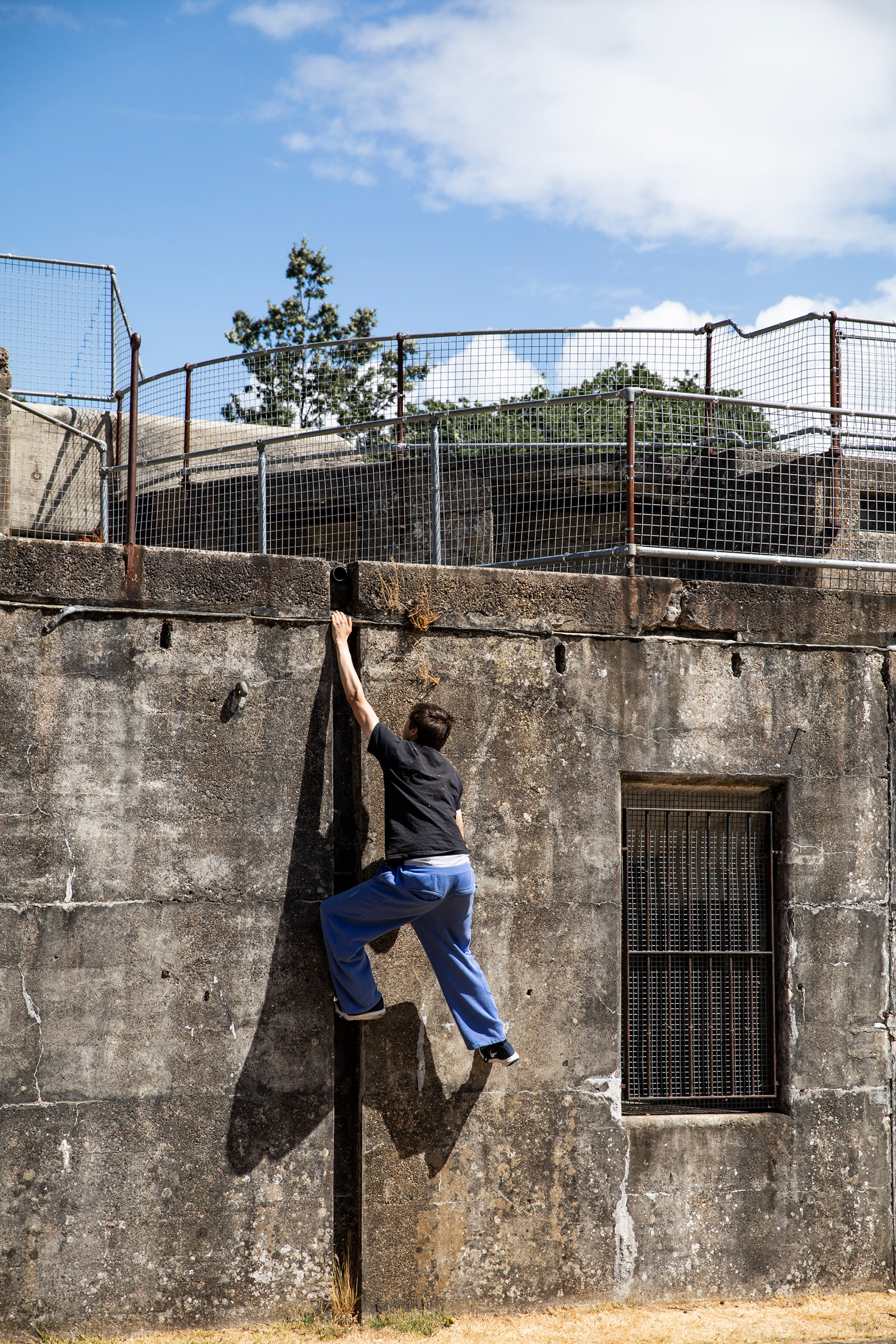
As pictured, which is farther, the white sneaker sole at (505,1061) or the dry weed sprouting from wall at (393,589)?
the dry weed sprouting from wall at (393,589)

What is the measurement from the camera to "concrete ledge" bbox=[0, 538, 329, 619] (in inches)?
198

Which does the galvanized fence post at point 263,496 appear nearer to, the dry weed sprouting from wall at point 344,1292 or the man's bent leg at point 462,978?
the man's bent leg at point 462,978

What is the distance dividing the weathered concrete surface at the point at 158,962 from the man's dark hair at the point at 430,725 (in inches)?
21.4

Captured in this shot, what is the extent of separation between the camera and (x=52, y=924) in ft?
16.1

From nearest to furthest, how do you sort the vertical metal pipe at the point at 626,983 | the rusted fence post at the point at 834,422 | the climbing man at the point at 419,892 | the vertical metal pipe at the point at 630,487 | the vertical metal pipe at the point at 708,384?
the climbing man at the point at 419,892
the vertical metal pipe at the point at 626,983
the vertical metal pipe at the point at 630,487
the rusted fence post at the point at 834,422
the vertical metal pipe at the point at 708,384

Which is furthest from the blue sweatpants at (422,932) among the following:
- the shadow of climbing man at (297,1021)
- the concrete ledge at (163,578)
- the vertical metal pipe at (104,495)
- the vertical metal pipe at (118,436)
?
the vertical metal pipe at (118,436)

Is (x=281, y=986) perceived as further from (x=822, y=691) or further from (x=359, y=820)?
(x=822, y=691)

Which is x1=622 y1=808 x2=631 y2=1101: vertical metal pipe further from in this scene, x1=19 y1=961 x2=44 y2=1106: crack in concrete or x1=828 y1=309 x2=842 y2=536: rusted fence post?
x1=19 y1=961 x2=44 y2=1106: crack in concrete

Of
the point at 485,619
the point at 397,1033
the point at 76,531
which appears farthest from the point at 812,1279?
the point at 76,531

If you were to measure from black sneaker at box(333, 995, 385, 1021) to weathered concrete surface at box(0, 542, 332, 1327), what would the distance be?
0.14 metres

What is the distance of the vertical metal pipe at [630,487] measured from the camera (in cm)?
578

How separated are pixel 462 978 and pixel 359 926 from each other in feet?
1.79

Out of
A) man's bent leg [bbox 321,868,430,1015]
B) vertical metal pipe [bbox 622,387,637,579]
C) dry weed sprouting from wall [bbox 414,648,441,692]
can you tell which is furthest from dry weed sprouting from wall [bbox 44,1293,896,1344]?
vertical metal pipe [bbox 622,387,637,579]

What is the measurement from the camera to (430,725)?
16.7 ft
